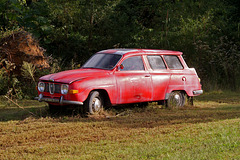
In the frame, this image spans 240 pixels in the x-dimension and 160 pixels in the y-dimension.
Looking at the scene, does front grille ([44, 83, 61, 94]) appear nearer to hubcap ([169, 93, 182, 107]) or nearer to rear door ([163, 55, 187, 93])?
rear door ([163, 55, 187, 93])

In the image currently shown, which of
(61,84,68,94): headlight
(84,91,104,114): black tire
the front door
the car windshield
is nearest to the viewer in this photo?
(61,84,68,94): headlight

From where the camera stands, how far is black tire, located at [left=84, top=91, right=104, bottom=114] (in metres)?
10.2

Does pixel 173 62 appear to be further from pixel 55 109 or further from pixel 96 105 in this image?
pixel 55 109

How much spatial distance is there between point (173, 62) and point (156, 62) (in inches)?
30.3

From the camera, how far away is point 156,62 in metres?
12.0

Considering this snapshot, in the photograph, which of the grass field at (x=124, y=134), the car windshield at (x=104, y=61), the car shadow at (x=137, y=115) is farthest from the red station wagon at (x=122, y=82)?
the grass field at (x=124, y=134)

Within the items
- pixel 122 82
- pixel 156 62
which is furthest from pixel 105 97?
pixel 156 62

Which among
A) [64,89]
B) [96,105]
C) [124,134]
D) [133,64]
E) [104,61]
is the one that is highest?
[104,61]

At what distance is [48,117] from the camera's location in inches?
406

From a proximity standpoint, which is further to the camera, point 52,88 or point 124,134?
point 52,88

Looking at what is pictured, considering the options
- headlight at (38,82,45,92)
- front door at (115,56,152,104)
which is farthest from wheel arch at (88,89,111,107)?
headlight at (38,82,45,92)

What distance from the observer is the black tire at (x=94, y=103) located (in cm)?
1018

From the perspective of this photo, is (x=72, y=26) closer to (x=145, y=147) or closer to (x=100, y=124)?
(x=100, y=124)

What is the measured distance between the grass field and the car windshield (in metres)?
1.22
